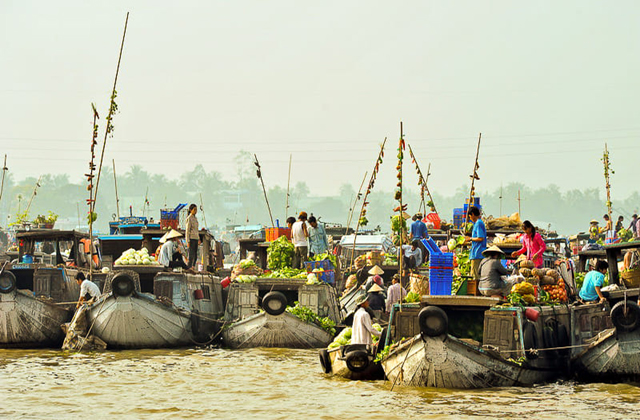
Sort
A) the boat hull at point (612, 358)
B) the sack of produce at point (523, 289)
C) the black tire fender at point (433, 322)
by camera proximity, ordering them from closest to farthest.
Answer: the black tire fender at point (433, 322), the boat hull at point (612, 358), the sack of produce at point (523, 289)

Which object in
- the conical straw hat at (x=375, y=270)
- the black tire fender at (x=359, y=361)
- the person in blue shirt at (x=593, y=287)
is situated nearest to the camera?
the black tire fender at (x=359, y=361)

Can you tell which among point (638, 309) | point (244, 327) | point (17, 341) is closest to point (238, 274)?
point (244, 327)

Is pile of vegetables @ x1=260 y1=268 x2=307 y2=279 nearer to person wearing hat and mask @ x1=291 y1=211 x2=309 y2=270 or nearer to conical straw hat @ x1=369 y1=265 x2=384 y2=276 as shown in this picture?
person wearing hat and mask @ x1=291 y1=211 x2=309 y2=270

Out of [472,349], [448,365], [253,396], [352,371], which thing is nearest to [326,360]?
[352,371]

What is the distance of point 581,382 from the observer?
1568 centimetres

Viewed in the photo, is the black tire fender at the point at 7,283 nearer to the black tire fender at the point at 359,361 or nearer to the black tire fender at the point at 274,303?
the black tire fender at the point at 274,303

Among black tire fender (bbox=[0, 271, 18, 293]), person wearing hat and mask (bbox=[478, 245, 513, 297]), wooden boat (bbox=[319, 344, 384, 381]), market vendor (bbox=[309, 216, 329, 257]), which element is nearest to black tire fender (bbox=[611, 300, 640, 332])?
person wearing hat and mask (bbox=[478, 245, 513, 297])

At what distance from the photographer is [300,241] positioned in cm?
2517

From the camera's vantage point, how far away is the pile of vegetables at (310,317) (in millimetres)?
21094

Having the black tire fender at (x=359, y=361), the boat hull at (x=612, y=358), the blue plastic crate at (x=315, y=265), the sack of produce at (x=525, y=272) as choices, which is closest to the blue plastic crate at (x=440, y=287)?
the black tire fender at (x=359, y=361)

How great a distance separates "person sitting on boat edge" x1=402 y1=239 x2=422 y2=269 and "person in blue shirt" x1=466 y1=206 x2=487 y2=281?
29.3ft

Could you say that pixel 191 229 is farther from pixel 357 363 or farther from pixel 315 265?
pixel 357 363

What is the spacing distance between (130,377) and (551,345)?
781 cm

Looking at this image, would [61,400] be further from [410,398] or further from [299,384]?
[410,398]
